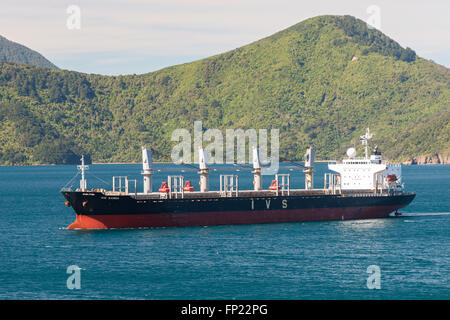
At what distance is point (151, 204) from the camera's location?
6838 centimetres

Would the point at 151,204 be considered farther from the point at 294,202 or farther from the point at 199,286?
the point at 199,286

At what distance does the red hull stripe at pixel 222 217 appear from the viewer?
223 feet

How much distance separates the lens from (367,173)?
277 feet

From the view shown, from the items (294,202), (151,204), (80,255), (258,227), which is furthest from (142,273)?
(294,202)

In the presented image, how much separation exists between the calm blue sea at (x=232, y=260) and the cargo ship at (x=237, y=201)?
1.51 metres

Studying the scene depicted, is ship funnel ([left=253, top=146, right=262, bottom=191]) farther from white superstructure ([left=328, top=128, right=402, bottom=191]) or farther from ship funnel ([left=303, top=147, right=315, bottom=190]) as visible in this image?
white superstructure ([left=328, top=128, right=402, bottom=191])

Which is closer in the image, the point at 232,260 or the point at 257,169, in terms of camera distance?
the point at 232,260

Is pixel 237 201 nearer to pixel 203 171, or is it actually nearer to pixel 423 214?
pixel 203 171

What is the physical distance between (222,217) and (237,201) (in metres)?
2.29

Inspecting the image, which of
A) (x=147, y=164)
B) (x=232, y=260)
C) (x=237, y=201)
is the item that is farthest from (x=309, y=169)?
(x=232, y=260)

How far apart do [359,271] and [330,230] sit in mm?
20170

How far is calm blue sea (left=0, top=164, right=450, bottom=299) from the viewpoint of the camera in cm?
4538

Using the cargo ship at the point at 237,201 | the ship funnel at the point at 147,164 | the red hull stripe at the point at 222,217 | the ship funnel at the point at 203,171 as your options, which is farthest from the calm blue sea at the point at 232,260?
the ship funnel at the point at 147,164

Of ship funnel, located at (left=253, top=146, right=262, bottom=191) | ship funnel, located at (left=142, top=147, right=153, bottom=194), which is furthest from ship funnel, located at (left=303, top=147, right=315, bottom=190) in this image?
ship funnel, located at (left=142, top=147, right=153, bottom=194)
